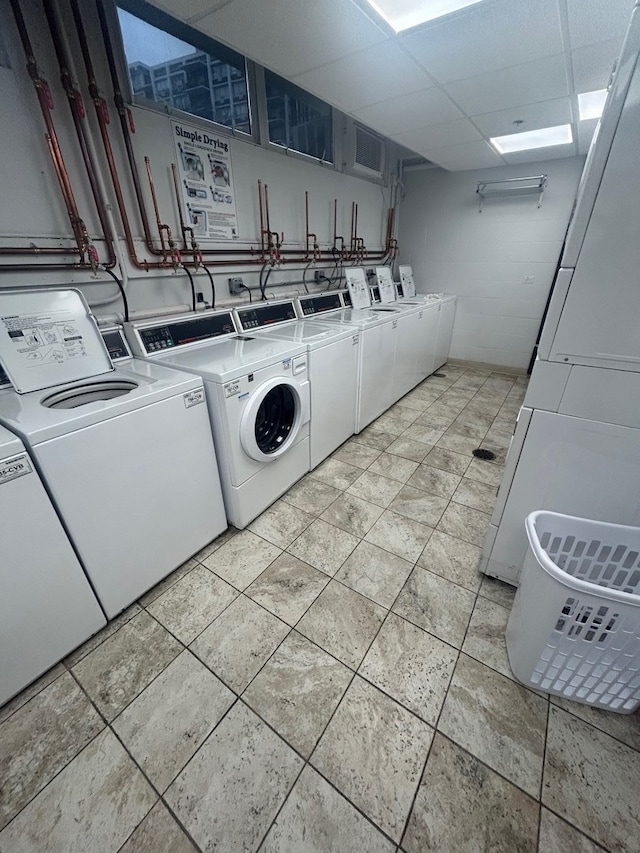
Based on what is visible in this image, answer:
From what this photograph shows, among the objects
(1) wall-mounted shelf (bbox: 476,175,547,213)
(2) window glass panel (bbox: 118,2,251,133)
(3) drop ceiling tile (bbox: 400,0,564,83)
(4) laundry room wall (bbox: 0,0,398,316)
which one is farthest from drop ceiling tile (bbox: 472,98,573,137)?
(2) window glass panel (bbox: 118,2,251,133)

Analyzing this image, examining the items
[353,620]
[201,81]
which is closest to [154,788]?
[353,620]

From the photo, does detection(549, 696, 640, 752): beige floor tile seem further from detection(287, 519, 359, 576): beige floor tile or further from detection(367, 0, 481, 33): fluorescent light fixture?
detection(367, 0, 481, 33): fluorescent light fixture

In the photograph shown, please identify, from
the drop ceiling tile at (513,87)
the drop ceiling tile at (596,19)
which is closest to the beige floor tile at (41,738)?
the drop ceiling tile at (596,19)

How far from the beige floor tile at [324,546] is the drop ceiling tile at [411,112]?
9.00 feet

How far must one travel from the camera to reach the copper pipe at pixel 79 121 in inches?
59.8

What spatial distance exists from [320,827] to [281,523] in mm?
1232

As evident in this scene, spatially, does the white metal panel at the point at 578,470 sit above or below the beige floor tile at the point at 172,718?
above

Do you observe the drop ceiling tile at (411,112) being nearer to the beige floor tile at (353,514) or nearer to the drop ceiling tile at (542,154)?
the drop ceiling tile at (542,154)

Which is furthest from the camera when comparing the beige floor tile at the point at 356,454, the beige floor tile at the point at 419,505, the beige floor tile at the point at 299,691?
the beige floor tile at the point at 356,454

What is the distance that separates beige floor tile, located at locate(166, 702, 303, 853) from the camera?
94cm

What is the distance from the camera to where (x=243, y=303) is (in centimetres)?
273

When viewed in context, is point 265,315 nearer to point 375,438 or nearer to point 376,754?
point 375,438

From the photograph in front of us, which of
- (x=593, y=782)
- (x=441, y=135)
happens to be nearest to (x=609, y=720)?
(x=593, y=782)

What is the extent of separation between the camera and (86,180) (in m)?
1.80
